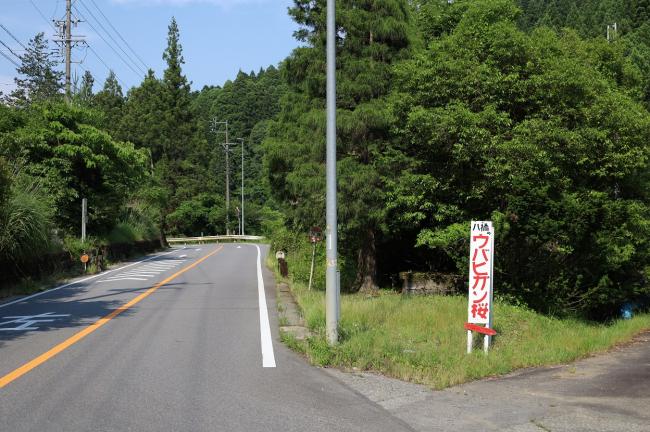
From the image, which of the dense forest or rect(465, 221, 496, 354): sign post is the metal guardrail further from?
rect(465, 221, 496, 354): sign post

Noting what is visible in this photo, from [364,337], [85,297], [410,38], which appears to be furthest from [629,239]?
[85,297]

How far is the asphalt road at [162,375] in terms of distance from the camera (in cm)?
615

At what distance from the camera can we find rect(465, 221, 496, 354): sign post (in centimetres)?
1006

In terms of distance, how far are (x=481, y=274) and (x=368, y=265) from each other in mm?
8967

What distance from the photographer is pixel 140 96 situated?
257 ft

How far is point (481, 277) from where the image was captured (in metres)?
10.1

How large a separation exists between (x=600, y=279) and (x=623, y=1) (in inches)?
1598

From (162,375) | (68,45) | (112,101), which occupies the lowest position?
(162,375)

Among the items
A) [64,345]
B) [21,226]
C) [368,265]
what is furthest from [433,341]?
[21,226]

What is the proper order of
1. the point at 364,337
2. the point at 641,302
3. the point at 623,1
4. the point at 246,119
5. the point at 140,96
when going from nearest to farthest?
the point at 364,337 → the point at 641,302 → the point at 623,1 → the point at 140,96 → the point at 246,119

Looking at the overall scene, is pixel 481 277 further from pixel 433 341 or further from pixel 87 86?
pixel 87 86

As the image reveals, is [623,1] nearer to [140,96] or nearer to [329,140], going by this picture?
[329,140]

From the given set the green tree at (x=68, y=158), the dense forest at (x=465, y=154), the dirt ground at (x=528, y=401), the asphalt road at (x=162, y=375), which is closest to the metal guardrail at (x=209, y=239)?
the green tree at (x=68, y=158)

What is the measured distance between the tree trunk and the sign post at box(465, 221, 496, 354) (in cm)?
847
